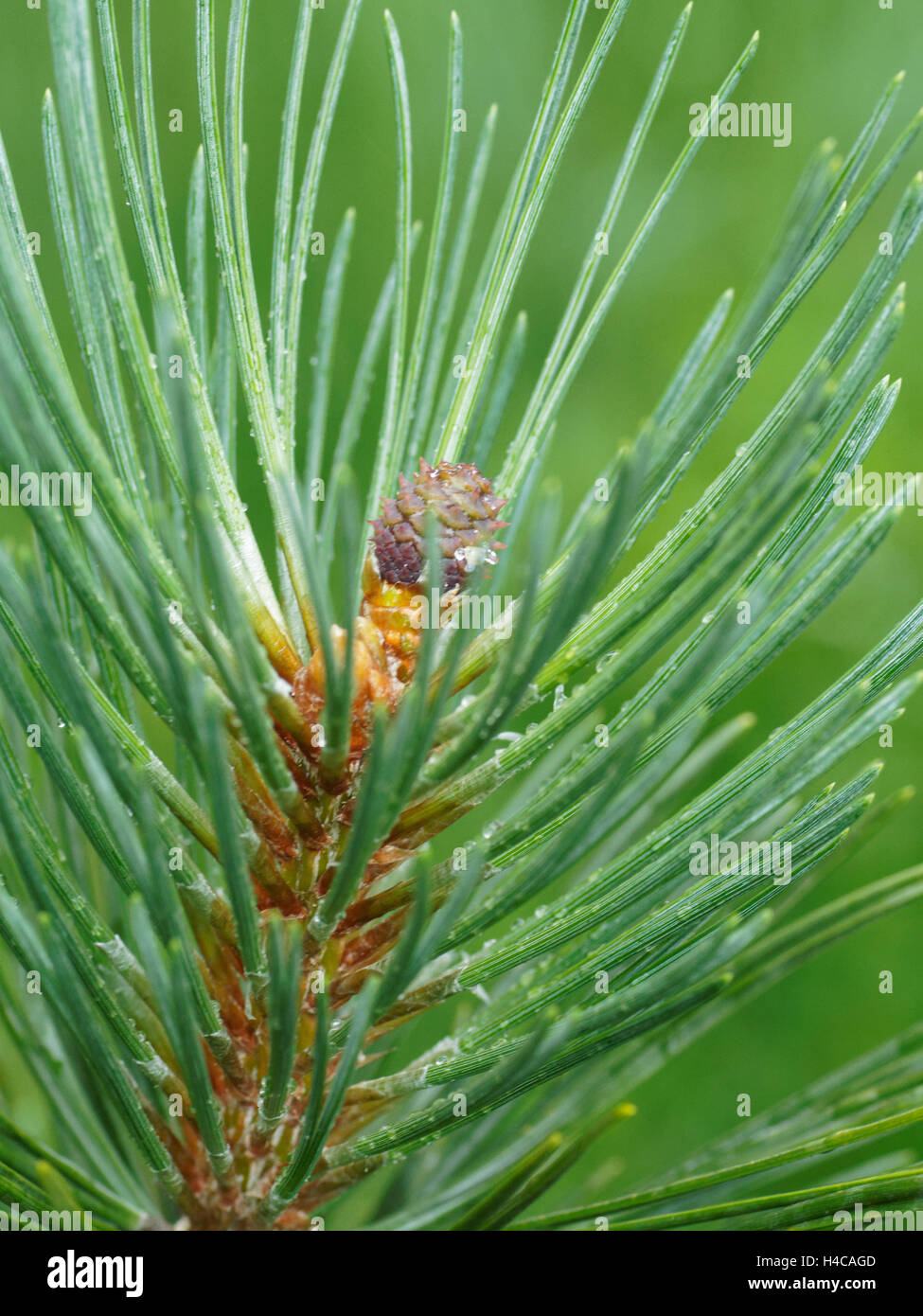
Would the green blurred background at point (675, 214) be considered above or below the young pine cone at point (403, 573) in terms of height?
above

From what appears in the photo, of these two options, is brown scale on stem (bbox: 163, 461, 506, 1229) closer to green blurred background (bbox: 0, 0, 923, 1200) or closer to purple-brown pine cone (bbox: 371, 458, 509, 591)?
purple-brown pine cone (bbox: 371, 458, 509, 591)

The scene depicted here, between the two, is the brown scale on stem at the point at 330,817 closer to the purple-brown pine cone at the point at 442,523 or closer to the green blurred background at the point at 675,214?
the purple-brown pine cone at the point at 442,523

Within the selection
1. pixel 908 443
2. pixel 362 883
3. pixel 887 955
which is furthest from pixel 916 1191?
pixel 908 443

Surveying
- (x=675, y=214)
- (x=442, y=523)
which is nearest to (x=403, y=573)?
(x=442, y=523)

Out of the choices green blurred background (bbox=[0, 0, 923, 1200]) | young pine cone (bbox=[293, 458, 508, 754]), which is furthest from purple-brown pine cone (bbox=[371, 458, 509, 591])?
green blurred background (bbox=[0, 0, 923, 1200])

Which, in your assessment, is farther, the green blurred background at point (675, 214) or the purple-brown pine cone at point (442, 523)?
the green blurred background at point (675, 214)

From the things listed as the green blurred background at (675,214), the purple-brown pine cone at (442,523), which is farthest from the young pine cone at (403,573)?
the green blurred background at (675,214)

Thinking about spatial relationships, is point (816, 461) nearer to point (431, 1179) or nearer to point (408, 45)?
point (431, 1179)

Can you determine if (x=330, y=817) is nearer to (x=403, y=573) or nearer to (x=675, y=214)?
(x=403, y=573)
